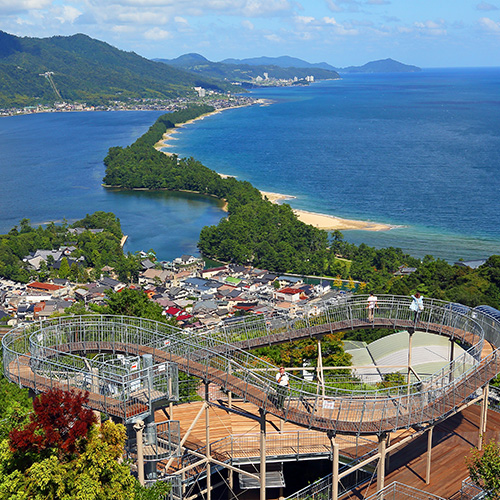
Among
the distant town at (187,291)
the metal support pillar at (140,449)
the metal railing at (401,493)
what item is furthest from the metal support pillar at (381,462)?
the distant town at (187,291)

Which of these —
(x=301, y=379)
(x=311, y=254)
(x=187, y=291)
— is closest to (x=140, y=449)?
(x=301, y=379)

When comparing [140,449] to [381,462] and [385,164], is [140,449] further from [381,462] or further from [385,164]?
[385,164]

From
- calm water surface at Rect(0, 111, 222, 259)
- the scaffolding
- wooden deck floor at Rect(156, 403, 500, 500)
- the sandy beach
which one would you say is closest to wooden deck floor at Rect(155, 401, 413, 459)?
Result: wooden deck floor at Rect(156, 403, 500, 500)

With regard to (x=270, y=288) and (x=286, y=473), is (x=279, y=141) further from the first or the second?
(x=286, y=473)

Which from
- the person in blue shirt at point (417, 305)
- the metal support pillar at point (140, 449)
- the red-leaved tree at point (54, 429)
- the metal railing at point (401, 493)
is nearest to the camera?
the red-leaved tree at point (54, 429)

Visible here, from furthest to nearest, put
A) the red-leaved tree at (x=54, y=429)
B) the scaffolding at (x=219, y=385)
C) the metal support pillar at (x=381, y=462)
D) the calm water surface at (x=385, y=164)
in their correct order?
the calm water surface at (x=385, y=164)
the metal support pillar at (x=381, y=462)
the scaffolding at (x=219, y=385)
the red-leaved tree at (x=54, y=429)

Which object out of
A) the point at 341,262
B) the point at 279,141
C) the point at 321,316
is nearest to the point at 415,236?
the point at 341,262

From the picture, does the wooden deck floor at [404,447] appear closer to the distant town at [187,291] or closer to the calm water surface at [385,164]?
the distant town at [187,291]
